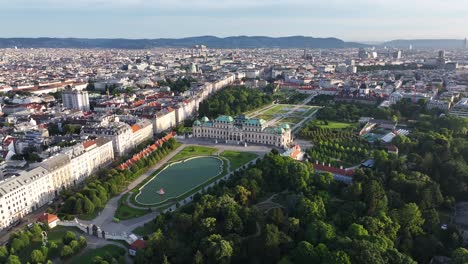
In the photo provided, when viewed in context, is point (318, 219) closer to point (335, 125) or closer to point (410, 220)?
point (410, 220)

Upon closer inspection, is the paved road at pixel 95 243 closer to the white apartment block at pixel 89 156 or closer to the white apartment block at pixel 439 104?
the white apartment block at pixel 89 156

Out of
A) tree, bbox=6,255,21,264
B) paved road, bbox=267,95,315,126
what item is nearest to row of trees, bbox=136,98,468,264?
tree, bbox=6,255,21,264

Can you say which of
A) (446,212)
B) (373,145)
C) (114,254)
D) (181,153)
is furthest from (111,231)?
(373,145)

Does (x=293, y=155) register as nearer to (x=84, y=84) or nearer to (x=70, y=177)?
(x=70, y=177)

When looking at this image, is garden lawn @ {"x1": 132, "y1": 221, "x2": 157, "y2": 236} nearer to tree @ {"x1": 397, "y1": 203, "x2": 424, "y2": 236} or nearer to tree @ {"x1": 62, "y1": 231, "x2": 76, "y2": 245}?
tree @ {"x1": 62, "y1": 231, "x2": 76, "y2": 245}

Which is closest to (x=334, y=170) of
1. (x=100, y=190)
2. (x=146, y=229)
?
(x=146, y=229)

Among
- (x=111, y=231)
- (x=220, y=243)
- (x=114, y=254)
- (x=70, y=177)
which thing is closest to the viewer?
(x=220, y=243)
